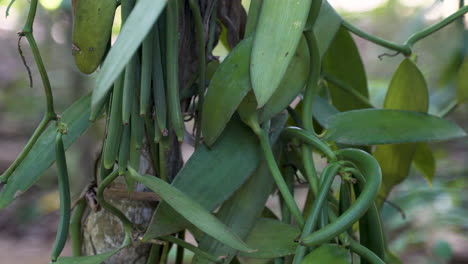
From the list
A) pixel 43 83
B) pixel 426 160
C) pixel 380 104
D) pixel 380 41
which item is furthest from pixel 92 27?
pixel 380 104

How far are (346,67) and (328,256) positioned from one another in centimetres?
31

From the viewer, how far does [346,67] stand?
1.97 ft

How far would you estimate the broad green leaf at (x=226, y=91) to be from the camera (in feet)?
1.23

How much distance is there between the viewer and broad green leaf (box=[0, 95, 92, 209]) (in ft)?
1.32

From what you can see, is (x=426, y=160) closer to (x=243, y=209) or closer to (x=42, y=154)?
(x=243, y=209)

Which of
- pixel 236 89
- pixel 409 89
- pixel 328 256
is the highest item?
pixel 409 89

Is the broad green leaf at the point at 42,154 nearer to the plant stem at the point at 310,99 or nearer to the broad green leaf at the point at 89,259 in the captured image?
the broad green leaf at the point at 89,259

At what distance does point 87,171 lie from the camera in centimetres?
153

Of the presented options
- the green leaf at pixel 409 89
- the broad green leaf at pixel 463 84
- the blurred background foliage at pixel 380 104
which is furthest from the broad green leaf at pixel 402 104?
the blurred background foliage at pixel 380 104

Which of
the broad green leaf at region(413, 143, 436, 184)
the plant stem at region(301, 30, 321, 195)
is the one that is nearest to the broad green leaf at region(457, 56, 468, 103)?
the broad green leaf at region(413, 143, 436, 184)

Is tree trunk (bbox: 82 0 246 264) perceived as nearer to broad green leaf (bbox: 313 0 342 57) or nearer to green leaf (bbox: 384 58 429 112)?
broad green leaf (bbox: 313 0 342 57)

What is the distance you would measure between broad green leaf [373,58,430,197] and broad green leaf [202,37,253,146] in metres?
0.25

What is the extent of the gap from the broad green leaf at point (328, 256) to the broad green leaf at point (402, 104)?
260 mm

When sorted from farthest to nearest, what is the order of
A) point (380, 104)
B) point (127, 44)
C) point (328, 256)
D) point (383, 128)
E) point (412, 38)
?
point (380, 104), point (412, 38), point (383, 128), point (328, 256), point (127, 44)
